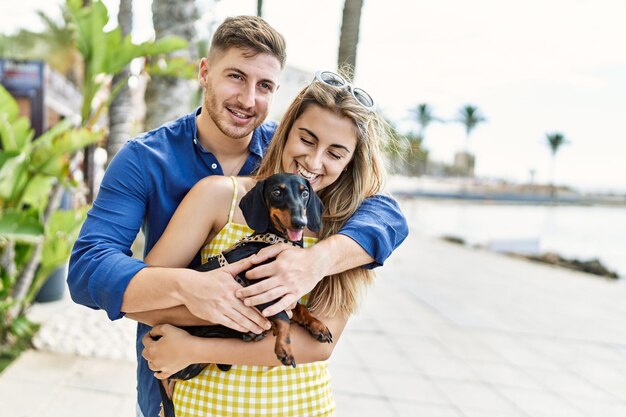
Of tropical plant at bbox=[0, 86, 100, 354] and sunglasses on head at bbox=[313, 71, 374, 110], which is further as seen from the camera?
tropical plant at bbox=[0, 86, 100, 354]

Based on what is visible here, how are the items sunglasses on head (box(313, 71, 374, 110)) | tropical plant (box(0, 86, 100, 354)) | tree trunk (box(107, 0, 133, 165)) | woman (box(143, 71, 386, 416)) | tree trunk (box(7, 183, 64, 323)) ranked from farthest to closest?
tree trunk (box(107, 0, 133, 165)) < tree trunk (box(7, 183, 64, 323)) < tropical plant (box(0, 86, 100, 354)) < sunglasses on head (box(313, 71, 374, 110)) < woman (box(143, 71, 386, 416))

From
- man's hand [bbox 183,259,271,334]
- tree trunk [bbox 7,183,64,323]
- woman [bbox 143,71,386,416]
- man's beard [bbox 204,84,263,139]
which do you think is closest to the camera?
man's hand [bbox 183,259,271,334]

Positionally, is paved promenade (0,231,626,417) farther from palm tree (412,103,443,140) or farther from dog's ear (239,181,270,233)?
palm tree (412,103,443,140)

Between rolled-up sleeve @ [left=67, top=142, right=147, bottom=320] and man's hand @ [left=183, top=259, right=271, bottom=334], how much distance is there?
185 millimetres

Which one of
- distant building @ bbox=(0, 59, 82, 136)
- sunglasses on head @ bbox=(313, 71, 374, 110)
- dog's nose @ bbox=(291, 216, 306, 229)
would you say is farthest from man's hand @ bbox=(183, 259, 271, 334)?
distant building @ bbox=(0, 59, 82, 136)

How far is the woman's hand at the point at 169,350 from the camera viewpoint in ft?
4.82

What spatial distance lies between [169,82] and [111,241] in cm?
413

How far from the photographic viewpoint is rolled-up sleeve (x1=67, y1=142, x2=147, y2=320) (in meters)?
1.44

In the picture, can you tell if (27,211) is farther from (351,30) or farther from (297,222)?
(297,222)

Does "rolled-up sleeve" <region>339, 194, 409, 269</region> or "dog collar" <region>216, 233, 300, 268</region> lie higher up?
"rolled-up sleeve" <region>339, 194, 409, 269</region>

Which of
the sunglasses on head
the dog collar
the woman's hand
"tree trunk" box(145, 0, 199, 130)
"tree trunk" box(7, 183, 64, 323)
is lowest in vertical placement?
"tree trunk" box(7, 183, 64, 323)

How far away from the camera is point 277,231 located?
153cm

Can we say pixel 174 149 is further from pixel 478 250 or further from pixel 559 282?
pixel 478 250

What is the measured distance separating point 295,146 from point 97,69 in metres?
3.40
